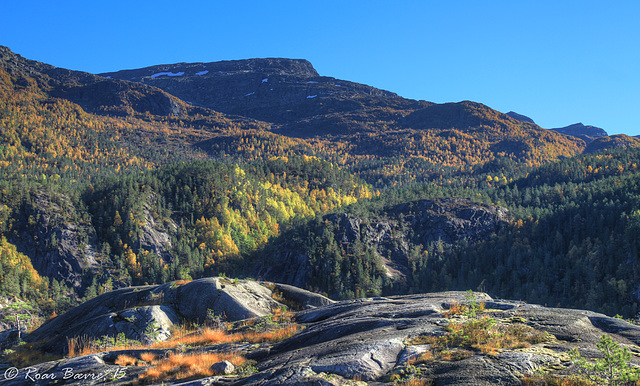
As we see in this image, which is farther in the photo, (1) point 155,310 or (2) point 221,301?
(2) point 221,301

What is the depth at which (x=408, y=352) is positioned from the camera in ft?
45.5

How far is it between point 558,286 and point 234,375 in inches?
5920

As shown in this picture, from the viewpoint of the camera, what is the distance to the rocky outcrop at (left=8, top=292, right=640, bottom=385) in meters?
12.2

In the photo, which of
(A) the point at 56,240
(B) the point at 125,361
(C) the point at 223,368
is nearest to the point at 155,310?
(B) the point at 125,361

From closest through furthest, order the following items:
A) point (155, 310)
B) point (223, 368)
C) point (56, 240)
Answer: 1. point (223, 368)
2. point (155, 310)
3. point (56, 240)

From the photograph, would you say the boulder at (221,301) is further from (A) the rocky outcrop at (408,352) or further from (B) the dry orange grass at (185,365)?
(B) the dry orange grass at (185,365)

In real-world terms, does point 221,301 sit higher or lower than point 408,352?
lower

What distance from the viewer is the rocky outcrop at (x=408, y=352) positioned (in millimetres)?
12242

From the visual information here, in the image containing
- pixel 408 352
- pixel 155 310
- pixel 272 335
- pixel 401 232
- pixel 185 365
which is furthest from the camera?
pixel 401 232

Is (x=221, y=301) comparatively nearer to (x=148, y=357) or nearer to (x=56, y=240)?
(x=148, y=357)

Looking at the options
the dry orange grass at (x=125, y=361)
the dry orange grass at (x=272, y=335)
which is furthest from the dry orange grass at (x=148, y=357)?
the dry orange grass at (x=272, y=335)

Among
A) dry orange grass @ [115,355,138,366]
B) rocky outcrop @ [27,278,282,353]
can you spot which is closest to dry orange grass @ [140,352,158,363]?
dry orange grass @ [115,355,138,366]

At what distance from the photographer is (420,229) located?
196500 millimetres

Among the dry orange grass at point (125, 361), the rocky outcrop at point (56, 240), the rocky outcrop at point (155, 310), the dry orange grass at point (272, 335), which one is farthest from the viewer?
the rocky outcrop at point (56, 240)
